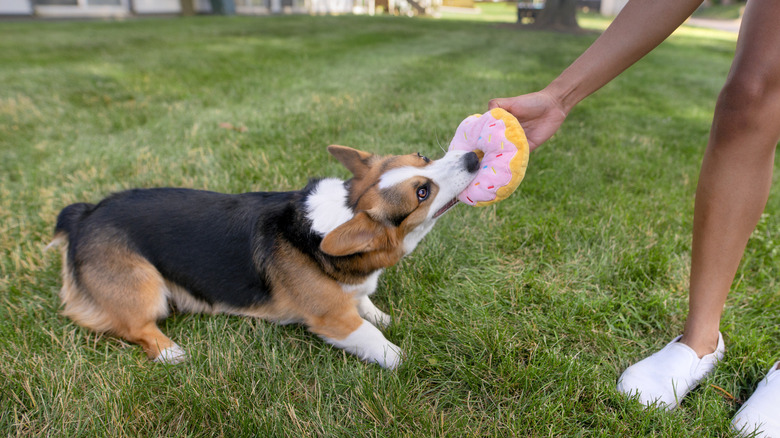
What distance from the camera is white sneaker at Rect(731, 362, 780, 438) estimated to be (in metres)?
1.73

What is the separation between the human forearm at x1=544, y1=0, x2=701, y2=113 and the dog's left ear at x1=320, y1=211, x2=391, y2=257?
3.57 feet

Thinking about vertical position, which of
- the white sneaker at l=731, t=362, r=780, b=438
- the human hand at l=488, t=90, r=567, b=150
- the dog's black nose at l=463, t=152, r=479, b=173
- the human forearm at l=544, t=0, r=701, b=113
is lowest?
the white sneaker at l=731, t=362, r=780, b=438

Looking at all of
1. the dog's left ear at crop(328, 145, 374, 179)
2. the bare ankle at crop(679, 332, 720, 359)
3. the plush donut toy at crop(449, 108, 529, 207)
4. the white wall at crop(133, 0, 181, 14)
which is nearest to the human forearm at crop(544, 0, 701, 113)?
the plush donut toy at crop(449, 108, 529, 207)

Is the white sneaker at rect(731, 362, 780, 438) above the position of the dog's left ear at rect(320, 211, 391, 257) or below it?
below

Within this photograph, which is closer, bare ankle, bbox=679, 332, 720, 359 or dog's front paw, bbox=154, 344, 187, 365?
bare ankle, bbox=679, 332, 720, 359

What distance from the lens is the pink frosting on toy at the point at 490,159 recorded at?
2109mm

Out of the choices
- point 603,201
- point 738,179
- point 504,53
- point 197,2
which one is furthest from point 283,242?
point 197,2

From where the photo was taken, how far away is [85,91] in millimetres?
6027

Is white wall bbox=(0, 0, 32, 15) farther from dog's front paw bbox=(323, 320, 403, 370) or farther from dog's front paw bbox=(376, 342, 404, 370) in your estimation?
dog's front paw bbox=(376, 342, 404, 370)

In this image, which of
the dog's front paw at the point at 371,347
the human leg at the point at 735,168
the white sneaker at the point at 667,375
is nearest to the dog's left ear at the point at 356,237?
the dog's front paw at the point at 371,347

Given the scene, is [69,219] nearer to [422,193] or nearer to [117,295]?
[117,295]

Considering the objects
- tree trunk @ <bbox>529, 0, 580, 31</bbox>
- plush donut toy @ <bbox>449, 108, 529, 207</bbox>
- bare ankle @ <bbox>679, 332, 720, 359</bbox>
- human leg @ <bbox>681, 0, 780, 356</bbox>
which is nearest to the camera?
human leg @ <bbox>681, 0, 780, 356</bbox>

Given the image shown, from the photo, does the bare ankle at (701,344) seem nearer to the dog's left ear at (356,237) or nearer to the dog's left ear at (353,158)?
the dog's left ear at (356,237)

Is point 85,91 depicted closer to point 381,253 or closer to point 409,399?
point 381,253
